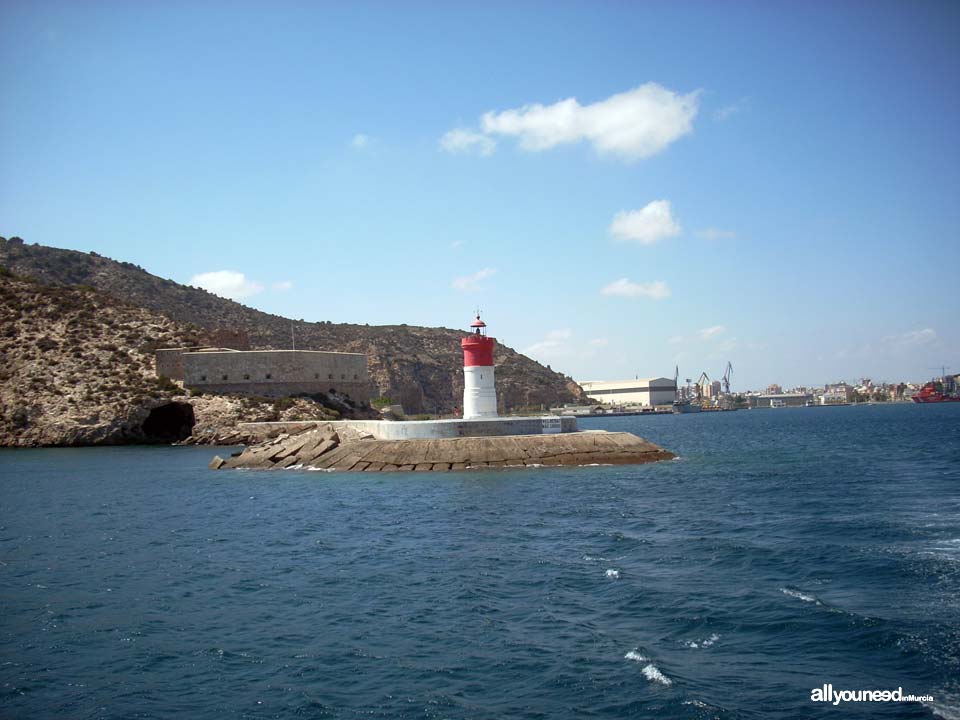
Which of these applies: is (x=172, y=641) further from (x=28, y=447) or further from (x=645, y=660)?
(x=28, y=447)

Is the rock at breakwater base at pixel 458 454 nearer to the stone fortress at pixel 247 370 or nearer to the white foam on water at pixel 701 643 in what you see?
the white foam on water at pixel 701 643

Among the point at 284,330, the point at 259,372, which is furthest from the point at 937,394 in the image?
the point at 259,372

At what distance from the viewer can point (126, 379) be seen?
52.1 metres

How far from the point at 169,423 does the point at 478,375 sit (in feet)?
98.5

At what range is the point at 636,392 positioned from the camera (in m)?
171

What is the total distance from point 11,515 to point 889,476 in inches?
1089

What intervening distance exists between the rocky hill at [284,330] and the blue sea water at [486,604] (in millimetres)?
70013

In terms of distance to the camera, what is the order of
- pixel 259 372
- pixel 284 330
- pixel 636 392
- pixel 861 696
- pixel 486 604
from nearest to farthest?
pixel 861 696
pixel 486 604
pixel 259 372
pixel 284 330
pixel 636 392

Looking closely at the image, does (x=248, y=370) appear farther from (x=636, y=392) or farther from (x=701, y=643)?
(x=636, y=392)

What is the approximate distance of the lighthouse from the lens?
107 ft

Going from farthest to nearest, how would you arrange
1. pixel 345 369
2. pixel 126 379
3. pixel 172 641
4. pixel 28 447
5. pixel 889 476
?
1. pixel 345 369
2. pixel 126 379
3. pixel 28 447
4. pixel 889 476
5. pixel 172 641

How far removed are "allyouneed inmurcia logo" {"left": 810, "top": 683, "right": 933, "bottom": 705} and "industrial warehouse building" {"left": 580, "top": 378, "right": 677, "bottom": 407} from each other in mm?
157623

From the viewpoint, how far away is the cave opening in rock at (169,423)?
2032 inches

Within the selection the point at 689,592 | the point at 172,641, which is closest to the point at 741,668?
the point at 689,592
